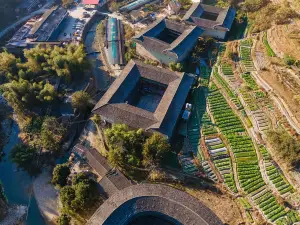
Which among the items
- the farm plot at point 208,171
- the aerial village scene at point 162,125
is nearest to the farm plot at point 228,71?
the aerial village scene at point 162,125

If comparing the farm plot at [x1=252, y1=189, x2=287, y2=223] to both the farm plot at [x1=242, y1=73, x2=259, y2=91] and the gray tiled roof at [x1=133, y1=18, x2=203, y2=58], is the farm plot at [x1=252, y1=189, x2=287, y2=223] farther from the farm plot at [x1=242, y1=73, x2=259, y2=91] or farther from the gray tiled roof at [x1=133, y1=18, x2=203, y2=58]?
the gray tiled roof at [x1=133, y1=18, x2=203, y2=58]

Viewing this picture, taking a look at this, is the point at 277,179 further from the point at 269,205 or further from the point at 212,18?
the point at 212,18

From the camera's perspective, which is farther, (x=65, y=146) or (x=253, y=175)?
(x=65, y=146)

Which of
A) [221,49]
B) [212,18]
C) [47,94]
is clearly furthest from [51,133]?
[212,18]

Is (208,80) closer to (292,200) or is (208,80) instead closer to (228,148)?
(228,148)

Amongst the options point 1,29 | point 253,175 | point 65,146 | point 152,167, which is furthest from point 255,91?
point 1,29

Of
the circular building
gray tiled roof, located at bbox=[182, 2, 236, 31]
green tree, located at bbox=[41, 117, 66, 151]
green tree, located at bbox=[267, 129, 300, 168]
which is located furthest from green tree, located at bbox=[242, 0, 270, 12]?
green tree, located at bbox=[41, 117, 66, 151]
